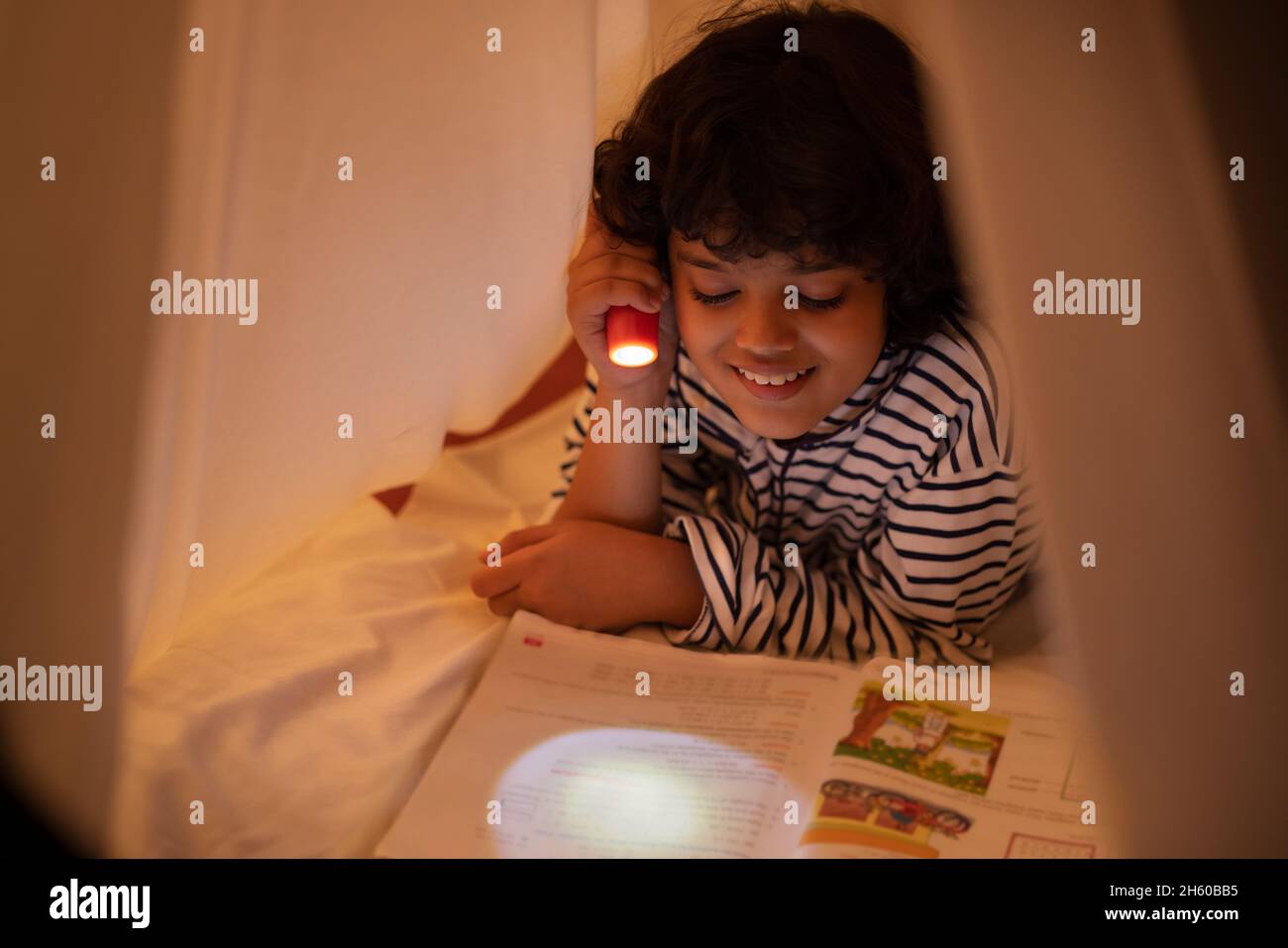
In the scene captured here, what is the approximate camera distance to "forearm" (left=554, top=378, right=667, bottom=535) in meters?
0.96

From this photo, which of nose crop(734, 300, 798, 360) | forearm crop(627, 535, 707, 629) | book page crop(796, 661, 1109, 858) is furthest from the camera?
forearm crop(627, 535, 707, 629)

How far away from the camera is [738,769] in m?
0.75

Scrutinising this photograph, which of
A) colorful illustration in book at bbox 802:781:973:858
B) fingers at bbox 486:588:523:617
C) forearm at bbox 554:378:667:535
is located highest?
forearm at bbox 554:378:667:535

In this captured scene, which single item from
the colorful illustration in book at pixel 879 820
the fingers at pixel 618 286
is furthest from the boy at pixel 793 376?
the colorful illustration in book at pixel 879 820

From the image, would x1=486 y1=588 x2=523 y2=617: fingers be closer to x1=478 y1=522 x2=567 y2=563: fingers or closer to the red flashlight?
x1=478 y1=522 x2=567 y2=563: fingers

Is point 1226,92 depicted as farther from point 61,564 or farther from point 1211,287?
point 61,564

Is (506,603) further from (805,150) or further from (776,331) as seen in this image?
(805,150)

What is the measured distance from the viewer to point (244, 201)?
2.12ft

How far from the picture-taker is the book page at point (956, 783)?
0.68 meters

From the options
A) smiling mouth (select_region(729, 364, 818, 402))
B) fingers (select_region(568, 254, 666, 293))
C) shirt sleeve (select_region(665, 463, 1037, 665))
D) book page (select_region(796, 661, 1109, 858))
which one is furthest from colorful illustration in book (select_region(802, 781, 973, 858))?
fingers (select_region(568, 254, 666, 293))

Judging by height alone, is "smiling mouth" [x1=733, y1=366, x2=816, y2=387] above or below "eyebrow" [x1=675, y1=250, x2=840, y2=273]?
below

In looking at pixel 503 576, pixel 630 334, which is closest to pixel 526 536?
pixel 503 576

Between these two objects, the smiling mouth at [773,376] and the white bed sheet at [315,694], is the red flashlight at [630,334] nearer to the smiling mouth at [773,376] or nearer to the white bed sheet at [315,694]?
the smiling mouth at [773,376]

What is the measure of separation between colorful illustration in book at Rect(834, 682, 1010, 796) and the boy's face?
216 millimetres
